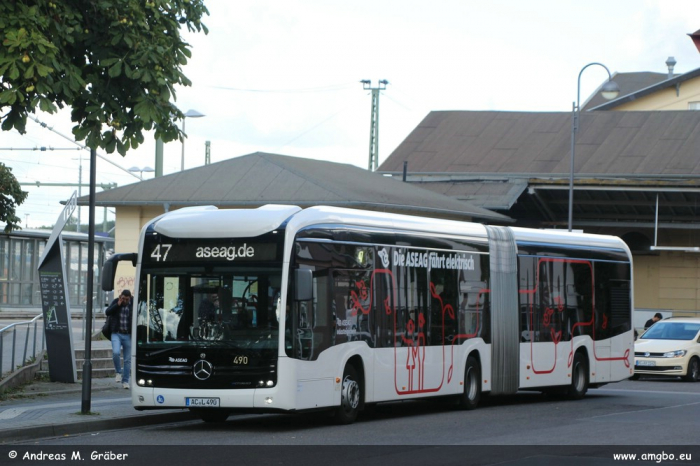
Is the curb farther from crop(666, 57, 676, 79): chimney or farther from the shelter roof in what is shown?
crop(666, 57, 676, 79): chimney

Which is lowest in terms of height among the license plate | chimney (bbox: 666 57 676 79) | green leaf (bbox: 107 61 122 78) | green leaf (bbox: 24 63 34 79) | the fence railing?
the license plate

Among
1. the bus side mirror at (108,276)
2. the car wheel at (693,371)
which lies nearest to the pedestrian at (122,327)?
the bus side mirror at (108,276)

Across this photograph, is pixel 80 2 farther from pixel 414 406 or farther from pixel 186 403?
pixel 414 406

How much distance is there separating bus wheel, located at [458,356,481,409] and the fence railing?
7.42m

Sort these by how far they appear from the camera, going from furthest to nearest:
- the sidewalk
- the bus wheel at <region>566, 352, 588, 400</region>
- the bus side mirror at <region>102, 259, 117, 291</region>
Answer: the bus wheel at <region>566, 352, 588, 400</region> → the bus side mirror at <region>102, 259, 117, 291</region> → the sidewalk

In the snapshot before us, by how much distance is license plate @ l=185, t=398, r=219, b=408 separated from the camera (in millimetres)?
14992

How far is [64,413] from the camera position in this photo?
1608cm

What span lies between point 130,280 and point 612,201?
19.8 meters

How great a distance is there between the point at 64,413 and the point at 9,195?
15.0 metres

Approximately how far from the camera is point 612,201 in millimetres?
46094

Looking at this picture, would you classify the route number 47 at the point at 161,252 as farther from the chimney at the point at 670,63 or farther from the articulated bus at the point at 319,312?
the chimney at the point at 670,63

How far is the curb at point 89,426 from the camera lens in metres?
13.8
